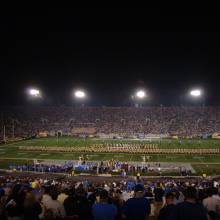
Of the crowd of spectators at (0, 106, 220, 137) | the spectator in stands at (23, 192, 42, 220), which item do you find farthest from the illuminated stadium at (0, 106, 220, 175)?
the spectator in stands at (23, 192, 42, 220)

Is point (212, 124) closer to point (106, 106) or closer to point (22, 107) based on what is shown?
point (106, 106)

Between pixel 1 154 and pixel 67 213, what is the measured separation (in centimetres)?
3985

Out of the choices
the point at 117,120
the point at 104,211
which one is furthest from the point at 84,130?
the point at 104,211

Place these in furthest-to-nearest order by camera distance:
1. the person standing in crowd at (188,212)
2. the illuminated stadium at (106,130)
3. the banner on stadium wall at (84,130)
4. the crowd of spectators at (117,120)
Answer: the banner on stadium wall at (84,130), the crowd of spectators at (117,120), the illuminated stadium at (106,130), the person standing in crowd at (188,212)

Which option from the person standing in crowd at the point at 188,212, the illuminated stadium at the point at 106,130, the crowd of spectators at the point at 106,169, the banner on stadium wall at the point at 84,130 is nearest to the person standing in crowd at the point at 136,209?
the person standing in crowd at the point at 188,212

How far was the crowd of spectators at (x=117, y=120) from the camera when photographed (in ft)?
238

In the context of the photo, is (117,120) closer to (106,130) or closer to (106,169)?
(106,130)

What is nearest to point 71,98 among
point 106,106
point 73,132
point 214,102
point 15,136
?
point 106,106

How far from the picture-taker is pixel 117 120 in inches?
3113

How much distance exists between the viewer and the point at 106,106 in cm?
8694

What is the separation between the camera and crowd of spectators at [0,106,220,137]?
7244cm

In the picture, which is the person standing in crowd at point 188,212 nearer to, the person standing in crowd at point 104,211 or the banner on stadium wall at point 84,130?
the person standing in crowd at point 104,211

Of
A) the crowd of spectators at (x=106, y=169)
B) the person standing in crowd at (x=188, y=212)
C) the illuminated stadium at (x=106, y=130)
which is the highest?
the illuminated stadium at (x=106, y=130)

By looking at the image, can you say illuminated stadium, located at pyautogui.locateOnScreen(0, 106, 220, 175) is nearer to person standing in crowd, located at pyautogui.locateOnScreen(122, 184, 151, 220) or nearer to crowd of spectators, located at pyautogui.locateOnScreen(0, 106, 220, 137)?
crowd of spectators, located at pyautogui.locateOnScreen(0, 106, 220, 137)
